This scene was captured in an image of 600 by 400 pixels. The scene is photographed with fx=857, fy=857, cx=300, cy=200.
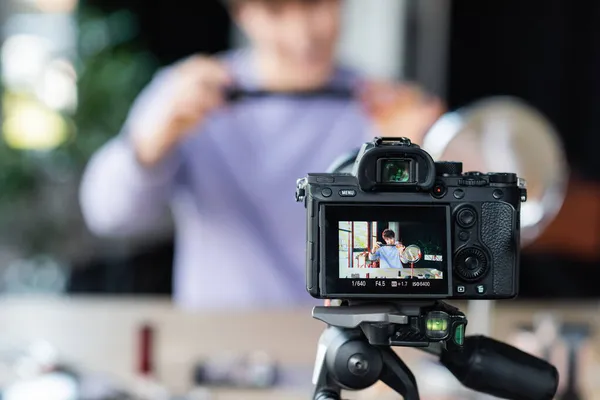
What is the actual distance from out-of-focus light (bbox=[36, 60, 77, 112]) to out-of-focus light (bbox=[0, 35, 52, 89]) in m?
0.04

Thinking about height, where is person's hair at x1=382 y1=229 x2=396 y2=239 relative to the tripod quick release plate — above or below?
above

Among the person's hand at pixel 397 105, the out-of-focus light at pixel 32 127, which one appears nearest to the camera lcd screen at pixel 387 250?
the person's hand at pixel 397 105

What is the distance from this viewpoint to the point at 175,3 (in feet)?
11.9

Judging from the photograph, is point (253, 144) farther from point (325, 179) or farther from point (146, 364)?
point (325, 179)

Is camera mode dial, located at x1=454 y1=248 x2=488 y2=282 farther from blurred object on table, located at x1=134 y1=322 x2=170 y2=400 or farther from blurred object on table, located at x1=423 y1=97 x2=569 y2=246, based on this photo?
blurred object on table, located at x1=134 y1=322 x2=170 y2=400

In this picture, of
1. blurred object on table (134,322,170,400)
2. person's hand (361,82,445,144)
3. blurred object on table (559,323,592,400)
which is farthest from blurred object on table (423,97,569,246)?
person's hand (361,82,445,144)

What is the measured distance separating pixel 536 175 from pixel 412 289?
47.4 inches

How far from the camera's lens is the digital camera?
1.04 metres

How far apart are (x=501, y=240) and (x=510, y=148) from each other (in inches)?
42.7

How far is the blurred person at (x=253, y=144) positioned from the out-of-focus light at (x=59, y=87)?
0.27 m

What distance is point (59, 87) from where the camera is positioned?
3.66 m

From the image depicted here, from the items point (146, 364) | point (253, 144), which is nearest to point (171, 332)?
point (146, 364)

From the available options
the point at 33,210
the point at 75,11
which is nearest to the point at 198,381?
the point at 33,210

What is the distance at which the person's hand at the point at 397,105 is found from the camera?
11.6ft
